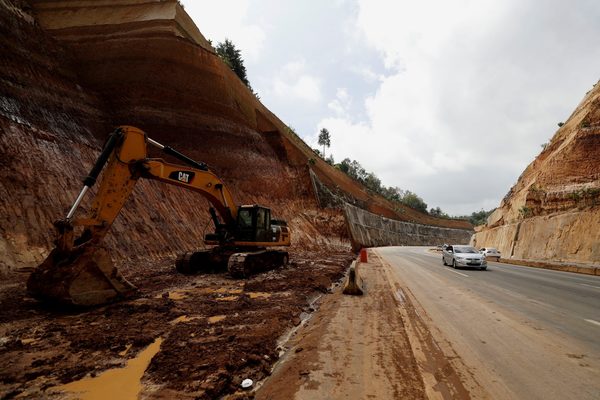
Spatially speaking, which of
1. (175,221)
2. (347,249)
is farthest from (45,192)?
(347,249)

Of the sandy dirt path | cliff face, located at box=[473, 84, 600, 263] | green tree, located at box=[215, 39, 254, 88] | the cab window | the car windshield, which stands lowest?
the sandy dirt path

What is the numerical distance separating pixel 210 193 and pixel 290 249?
54.4 ft

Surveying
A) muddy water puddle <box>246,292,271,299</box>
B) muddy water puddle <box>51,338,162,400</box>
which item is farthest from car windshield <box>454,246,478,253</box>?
muddy water puddle <box>51,338,162,400</box>

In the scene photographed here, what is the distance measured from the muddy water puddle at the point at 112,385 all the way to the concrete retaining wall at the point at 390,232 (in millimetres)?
33865

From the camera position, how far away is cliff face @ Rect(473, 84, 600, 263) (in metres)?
21.8

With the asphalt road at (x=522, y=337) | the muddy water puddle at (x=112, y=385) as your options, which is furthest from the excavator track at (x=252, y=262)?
the muddy water puddle at (x=112, y=385)

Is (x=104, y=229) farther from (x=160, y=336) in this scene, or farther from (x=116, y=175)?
(x=160, y=336)

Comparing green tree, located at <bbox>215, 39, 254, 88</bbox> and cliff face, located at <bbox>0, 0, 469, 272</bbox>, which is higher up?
green tree, located at <bbox>215, 39, 254, 88</bbox>

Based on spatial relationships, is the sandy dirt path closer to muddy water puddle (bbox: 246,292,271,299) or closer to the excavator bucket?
muddy water puddle (bbox: 246,292,271,299)

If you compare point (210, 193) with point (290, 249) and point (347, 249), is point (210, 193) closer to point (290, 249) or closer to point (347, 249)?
point (290, 249)

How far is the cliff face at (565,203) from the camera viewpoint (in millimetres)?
21812

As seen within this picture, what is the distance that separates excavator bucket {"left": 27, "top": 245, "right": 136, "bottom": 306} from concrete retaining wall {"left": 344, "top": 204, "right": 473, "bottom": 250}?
31707mm

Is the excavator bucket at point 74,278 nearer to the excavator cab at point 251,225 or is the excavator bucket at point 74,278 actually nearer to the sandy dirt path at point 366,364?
the sandy dirt path at point 366,364

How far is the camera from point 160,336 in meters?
5.25
